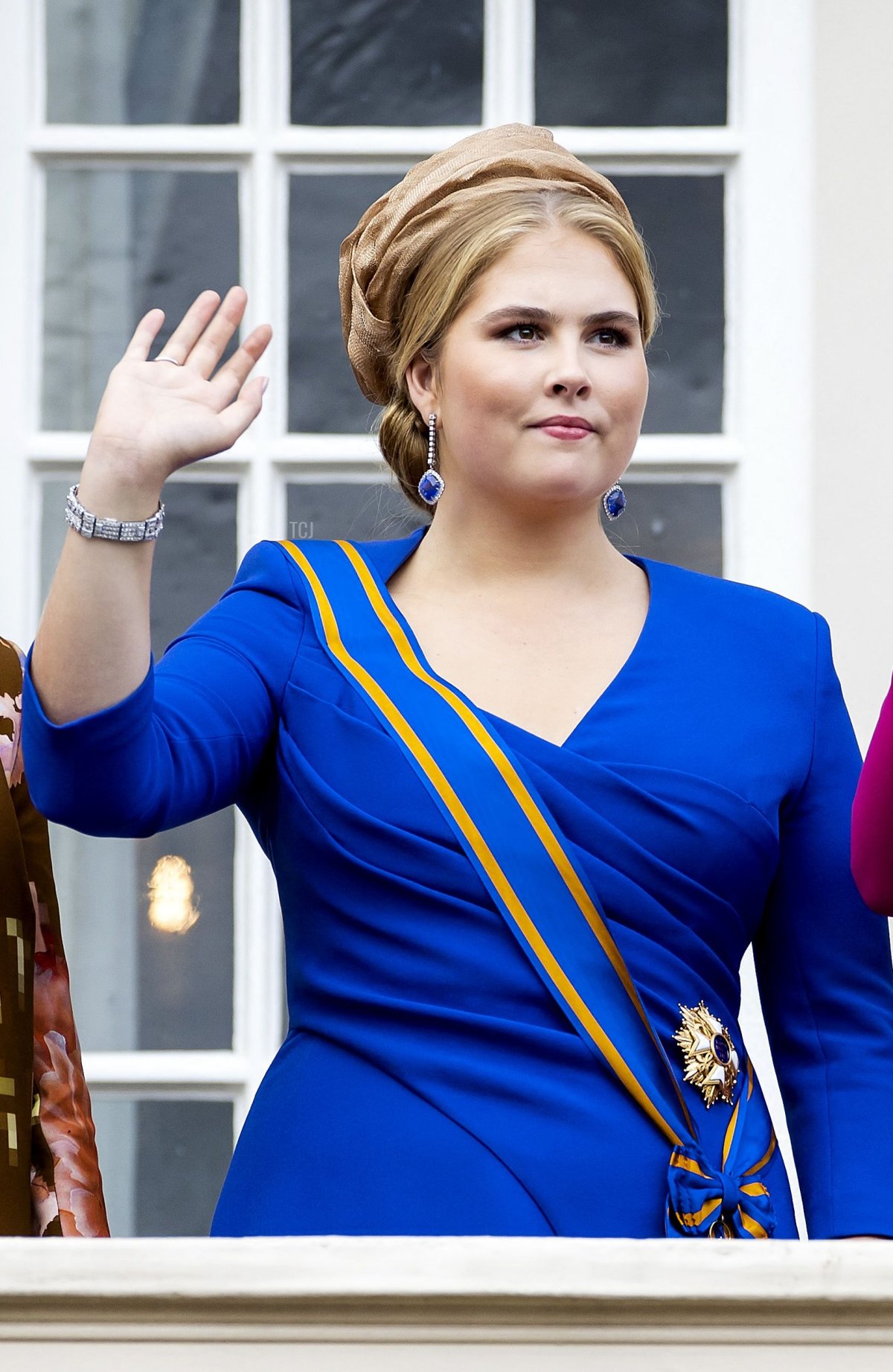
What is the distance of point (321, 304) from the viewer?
319cm

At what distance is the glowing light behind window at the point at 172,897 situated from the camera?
3035mm

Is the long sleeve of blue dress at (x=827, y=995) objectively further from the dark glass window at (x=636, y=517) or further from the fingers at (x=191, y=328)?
the dark glass window at (x=636, y=517)

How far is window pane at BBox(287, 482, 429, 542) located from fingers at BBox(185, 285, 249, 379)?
4.44 feet

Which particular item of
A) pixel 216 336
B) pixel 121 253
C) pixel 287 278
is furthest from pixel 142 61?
pixel 216 336

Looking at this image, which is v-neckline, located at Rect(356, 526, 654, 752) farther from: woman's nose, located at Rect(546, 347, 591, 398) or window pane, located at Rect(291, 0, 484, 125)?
window pane, located at Rect(291, 0, 484, 125)

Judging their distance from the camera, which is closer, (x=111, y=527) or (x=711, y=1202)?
(x=111, y=527)

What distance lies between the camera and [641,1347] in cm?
130

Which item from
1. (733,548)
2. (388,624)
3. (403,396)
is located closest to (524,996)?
(388,624)

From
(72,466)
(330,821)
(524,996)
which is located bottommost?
(524,996)

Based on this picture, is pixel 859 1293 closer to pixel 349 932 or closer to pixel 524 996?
pixel 524 996

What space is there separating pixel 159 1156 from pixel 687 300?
145 centimetres

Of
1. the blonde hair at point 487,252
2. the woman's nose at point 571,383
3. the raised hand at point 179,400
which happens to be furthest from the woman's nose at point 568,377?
the raised hand at point 179,400

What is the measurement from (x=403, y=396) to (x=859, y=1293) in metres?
1.09

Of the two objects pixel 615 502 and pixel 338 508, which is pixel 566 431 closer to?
pixel 615 502
